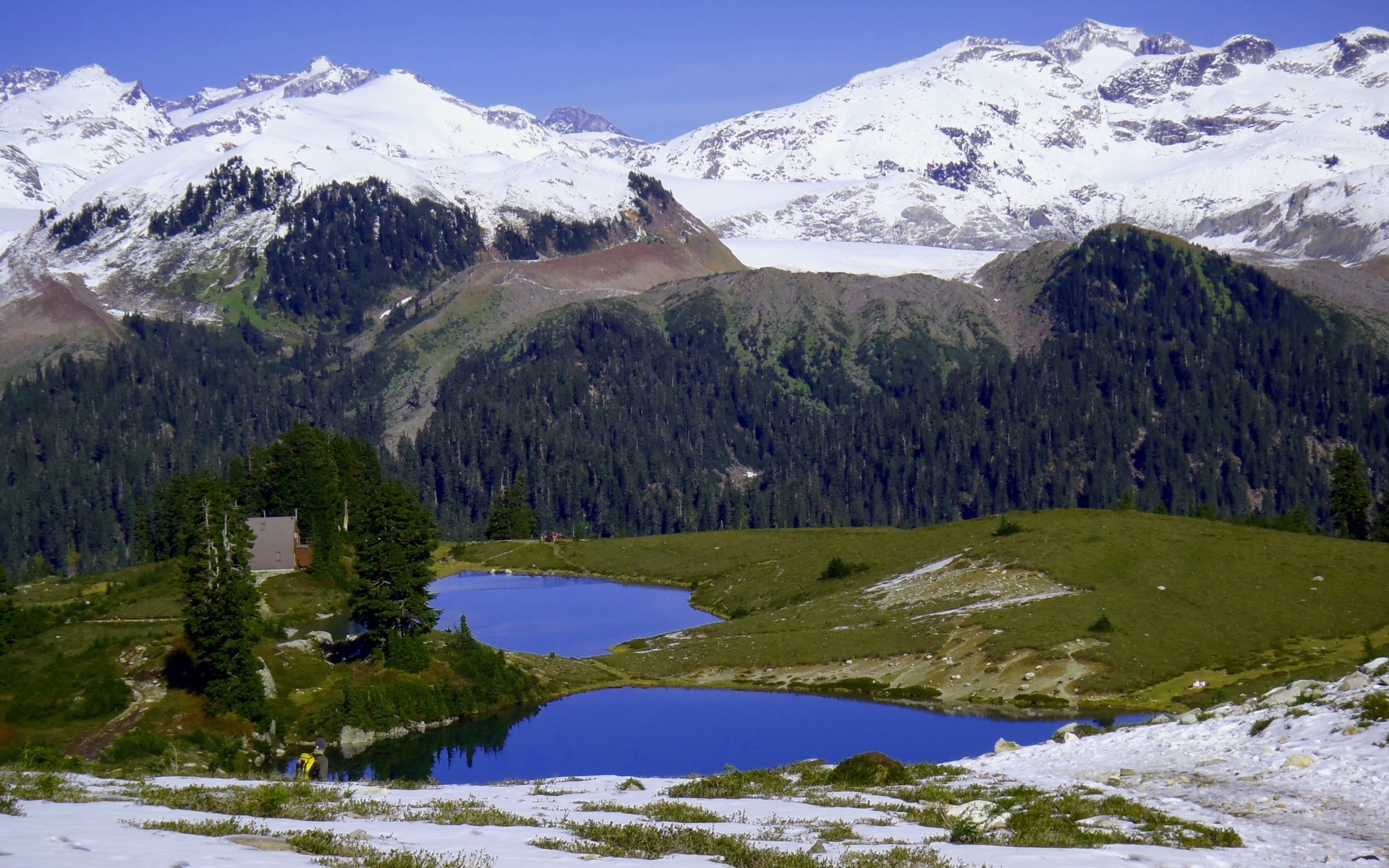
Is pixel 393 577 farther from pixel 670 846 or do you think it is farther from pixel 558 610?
pixel 670 846

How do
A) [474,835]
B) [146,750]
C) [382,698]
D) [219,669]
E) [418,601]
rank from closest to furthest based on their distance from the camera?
[474,835], [146,750], [219,669], [382,698], [418,601]

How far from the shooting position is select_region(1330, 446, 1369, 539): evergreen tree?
142 meters

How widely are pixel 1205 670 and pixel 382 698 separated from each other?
56.4m

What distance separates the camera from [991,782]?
36125 millimetres

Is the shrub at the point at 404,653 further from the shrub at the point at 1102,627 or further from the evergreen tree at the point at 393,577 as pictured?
the shrub at the point at 1102,627

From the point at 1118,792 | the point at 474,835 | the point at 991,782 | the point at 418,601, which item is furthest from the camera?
the point at 418,601

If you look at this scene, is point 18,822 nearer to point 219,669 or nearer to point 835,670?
point 219,669

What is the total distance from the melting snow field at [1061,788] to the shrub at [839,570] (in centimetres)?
8269

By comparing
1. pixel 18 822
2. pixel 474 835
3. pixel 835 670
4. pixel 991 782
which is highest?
pixel 18 822

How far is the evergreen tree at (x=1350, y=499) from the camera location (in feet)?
465

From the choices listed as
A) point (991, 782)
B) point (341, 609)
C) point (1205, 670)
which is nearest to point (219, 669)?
point (341, 609)

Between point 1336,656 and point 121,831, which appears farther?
point 1336,656

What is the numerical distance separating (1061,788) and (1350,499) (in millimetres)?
127985

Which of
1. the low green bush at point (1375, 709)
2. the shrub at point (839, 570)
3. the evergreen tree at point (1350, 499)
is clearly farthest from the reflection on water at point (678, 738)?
the evergreen tree at point (1350, 499)
